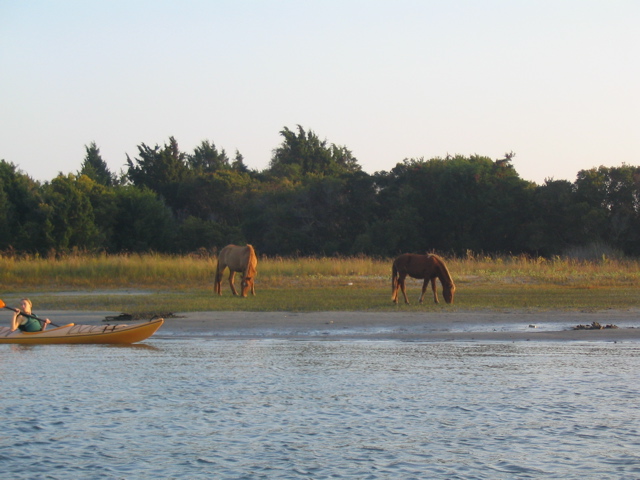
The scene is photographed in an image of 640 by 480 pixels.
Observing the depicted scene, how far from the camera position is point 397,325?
17.8 meters

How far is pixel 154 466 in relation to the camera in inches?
329

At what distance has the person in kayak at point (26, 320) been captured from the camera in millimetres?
15711

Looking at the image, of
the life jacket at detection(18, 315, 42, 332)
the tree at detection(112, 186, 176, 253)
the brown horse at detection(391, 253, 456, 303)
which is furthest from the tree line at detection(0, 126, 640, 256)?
the life jacket at detection(18, 315, 42, 332)

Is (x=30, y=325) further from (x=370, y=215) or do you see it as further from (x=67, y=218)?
(x=370, y=215)

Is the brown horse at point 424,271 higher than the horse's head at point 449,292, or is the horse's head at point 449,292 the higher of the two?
the brown horse at point 424,271

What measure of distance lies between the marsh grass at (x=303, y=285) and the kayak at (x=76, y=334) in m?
4.22

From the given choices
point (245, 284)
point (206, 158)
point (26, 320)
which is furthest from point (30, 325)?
point (206, 158)

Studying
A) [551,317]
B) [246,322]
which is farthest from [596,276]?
[246,322]

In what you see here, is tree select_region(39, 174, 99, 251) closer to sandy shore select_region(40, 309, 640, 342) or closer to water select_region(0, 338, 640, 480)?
sandy shore select_region(40, 309, 640, 342)

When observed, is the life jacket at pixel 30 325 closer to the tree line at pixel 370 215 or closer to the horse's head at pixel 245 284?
the horse's head at pixel 245 284

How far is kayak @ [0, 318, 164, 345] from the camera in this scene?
51.1 ft

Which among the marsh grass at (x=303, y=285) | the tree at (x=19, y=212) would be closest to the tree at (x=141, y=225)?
the tree at (x=19, y=212)

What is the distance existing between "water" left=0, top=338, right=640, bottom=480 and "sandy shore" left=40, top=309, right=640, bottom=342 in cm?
113

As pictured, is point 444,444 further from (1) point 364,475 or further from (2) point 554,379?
(2) point 554,379
